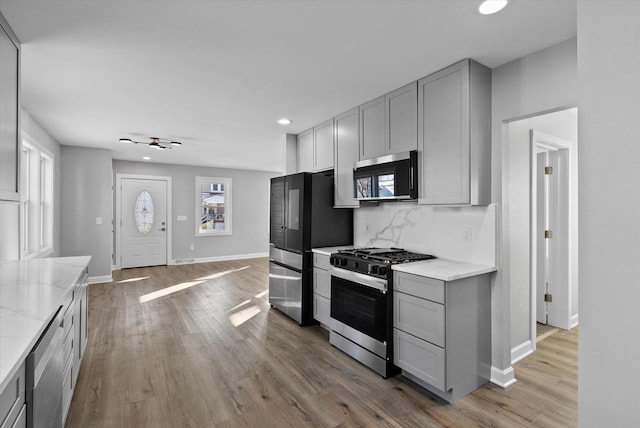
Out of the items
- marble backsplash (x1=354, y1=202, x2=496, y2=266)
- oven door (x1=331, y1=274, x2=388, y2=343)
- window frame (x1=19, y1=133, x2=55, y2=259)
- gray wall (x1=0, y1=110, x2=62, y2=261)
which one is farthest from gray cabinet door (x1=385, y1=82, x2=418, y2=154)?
window frame (x1=19, y1=133, x2=55, y2=259)

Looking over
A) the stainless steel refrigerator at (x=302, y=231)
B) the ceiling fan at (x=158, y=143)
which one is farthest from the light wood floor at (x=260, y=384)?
the ceiling fan at (x=158, y=143)

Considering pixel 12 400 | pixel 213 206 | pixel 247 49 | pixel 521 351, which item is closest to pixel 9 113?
pixel 247 49

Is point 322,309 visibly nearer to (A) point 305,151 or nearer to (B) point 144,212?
(A) point 305,151

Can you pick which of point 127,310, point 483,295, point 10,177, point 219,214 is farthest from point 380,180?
point 219,214

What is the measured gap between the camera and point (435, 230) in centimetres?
294

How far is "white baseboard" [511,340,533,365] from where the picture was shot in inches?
110

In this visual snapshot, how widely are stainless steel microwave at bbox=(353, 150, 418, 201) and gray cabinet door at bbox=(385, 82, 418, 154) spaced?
9 cm

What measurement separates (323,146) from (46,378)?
3310 mm

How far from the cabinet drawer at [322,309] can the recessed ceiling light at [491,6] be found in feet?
8.93

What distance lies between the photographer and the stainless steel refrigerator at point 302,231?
372cm

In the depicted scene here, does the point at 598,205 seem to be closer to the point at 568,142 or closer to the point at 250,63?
the point at 250,63

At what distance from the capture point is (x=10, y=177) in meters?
2.04

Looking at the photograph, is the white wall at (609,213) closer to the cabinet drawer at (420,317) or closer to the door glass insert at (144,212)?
the cabinet drawer at (420,317)

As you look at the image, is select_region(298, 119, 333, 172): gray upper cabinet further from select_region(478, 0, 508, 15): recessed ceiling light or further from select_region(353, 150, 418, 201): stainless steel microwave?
select_region(478, 0, 508, 15): recessed ceiling light
